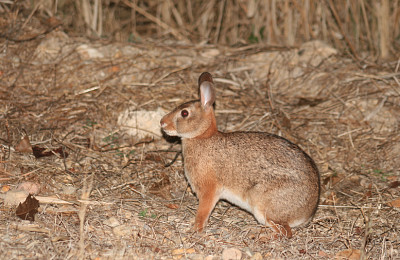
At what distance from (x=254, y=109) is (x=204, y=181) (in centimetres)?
215

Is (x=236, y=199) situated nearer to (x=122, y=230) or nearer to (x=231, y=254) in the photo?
(x=231, y=254)

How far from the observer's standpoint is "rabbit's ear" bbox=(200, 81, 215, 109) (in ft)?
16.2

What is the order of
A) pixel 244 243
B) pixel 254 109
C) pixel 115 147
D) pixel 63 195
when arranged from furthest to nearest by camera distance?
pixel 254 109
pixel 115 147
pixel 63 195
pixel 244 243

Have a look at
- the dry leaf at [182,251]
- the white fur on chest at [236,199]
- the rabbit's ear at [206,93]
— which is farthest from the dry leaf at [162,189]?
the dry leaf at [182,251]

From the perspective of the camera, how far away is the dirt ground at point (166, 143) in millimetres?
4215

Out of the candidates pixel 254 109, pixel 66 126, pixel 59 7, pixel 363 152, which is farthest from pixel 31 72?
pixel 363 152

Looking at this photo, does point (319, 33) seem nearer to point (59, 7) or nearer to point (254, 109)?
point (254, 109)

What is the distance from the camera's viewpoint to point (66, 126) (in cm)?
605

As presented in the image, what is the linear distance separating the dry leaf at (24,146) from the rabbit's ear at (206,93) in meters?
2.01

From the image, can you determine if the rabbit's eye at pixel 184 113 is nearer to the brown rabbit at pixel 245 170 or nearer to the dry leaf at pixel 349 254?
the brown rabbit at pixel 245 170

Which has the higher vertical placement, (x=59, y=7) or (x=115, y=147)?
(x=59, y=7)

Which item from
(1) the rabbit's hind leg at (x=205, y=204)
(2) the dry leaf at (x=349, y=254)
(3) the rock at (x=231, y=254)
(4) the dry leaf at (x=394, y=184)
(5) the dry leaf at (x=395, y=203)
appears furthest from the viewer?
(4) the dry leaf at (x=394, y=184)

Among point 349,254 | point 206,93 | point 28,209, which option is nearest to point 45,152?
point 28,209

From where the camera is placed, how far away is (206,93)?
16.4ft
